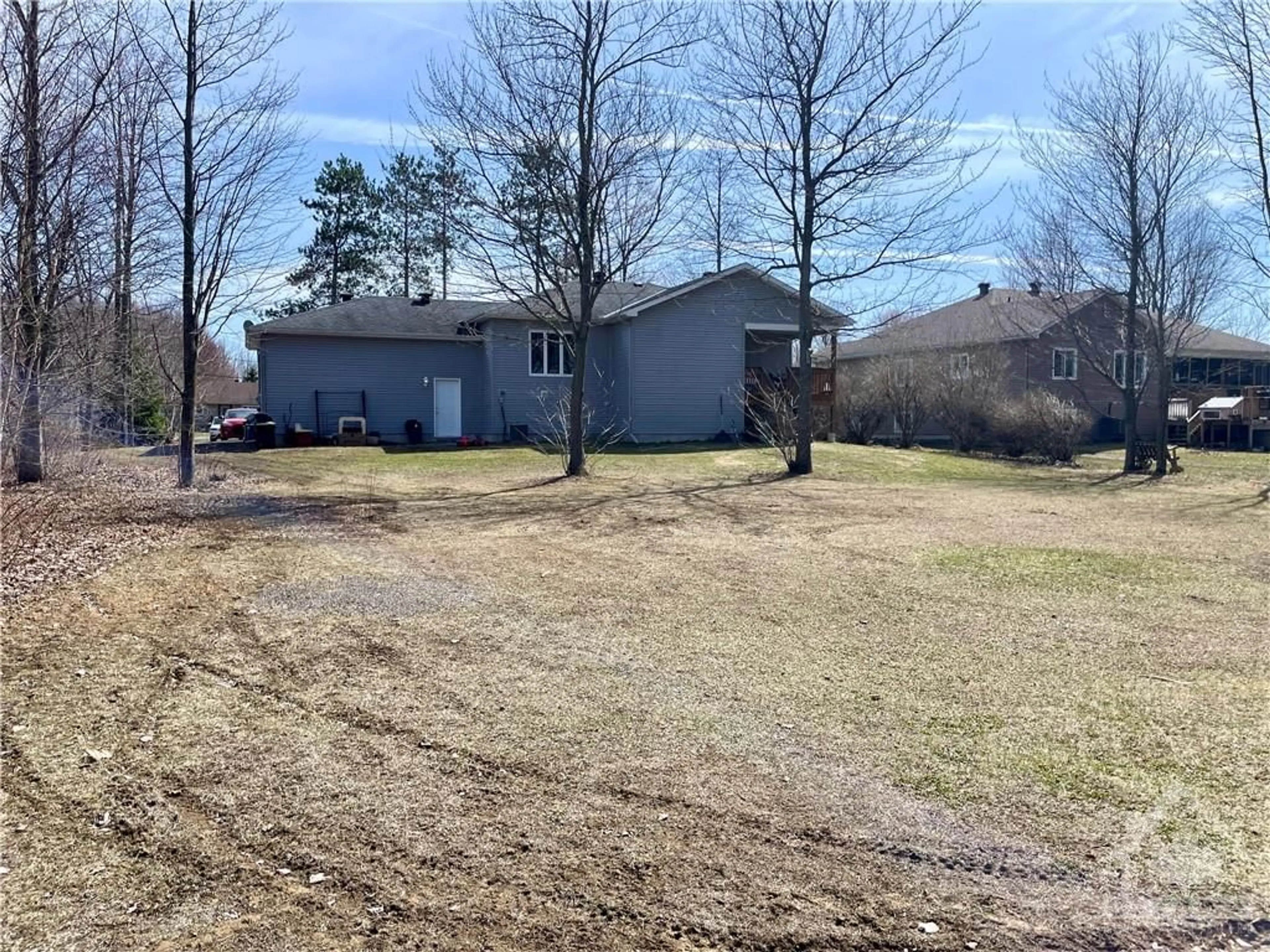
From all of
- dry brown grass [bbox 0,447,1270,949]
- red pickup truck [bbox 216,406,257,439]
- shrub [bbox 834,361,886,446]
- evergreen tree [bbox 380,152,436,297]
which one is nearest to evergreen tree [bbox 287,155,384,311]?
evergreen tree [bbox 380,152,436,297]

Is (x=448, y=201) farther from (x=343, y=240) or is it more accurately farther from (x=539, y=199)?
(x=343, y=240)

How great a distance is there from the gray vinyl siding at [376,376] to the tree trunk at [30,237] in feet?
50.4

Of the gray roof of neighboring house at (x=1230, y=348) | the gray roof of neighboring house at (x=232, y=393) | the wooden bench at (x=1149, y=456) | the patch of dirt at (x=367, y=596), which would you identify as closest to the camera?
the patch of dirt at (x=367, y=596)

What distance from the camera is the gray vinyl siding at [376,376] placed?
24.2 meters

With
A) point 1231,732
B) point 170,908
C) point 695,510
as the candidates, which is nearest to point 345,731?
point 170,908

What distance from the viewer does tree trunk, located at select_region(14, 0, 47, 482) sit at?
7711 mm

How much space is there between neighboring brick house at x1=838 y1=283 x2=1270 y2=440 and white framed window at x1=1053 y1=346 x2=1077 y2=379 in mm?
32

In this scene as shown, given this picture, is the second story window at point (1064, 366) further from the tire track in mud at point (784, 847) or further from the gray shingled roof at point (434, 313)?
the tire track in mud at point (784, 847)

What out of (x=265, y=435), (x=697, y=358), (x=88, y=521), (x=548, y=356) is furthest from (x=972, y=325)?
(x=88, y=521)

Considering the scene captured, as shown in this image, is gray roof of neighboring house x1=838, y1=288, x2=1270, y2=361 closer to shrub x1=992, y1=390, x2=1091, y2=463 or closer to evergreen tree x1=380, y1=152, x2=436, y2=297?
shrub x1=992, y1=390, x2=1091, y2=463

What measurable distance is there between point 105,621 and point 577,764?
3666 mm

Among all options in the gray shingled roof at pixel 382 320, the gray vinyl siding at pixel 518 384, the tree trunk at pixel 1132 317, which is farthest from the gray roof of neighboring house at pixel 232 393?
the tree trunk at pixel 1132 317

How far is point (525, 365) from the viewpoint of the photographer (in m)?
25.3

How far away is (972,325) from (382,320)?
2072cm
